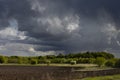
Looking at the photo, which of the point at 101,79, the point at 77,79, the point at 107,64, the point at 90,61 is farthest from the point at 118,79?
the point at 90,61

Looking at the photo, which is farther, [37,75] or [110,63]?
[110,63]

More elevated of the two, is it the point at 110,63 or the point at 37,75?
the point at 110,63

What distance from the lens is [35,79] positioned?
224 feet

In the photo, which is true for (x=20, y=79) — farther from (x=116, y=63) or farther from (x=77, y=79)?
(x=116, y=63)

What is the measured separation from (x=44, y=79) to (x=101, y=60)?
81.7 meters

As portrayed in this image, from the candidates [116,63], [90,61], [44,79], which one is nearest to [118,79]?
A: [44,79]

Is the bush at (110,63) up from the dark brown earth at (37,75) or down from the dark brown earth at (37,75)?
up

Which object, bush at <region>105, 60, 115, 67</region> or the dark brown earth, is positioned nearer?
the dark brown earth

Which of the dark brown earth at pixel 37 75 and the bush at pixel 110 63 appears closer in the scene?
→ the dark brown earth at pixel 37 75

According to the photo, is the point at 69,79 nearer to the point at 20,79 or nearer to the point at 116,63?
the point at 20,79

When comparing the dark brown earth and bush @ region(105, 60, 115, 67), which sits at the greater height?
Answer: bush @ region(105, 60, 115, 67)

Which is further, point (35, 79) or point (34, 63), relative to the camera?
point (34, 63)

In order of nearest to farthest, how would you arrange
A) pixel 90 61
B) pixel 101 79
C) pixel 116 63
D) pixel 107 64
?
pixel 101 79 → pixel 116 63 → pixel 107 64 → pixel 90 61

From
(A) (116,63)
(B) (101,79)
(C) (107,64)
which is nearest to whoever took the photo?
(B) (101,79)
